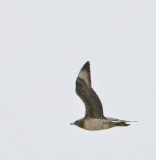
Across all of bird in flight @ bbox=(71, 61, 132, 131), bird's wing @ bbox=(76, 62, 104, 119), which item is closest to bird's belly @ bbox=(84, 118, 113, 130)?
bird in flight @ bbox=(71, 61, 132, 131)

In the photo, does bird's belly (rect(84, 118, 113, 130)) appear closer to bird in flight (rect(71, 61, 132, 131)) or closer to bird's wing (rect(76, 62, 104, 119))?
bird in flight (rect(71, 61, 132, 131))

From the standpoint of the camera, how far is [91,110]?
36.1 feet

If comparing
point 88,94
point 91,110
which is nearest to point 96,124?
point 91,110

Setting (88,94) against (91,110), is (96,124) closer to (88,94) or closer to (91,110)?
(91,110)

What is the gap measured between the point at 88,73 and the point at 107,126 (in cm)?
152

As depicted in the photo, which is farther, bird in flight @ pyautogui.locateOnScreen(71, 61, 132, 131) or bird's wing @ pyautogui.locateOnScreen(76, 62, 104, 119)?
bird's wing @ pyautogui.locateOnScreen(76, 62, 104, 119)

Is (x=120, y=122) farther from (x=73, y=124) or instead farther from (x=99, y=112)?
(x=73, y=124)

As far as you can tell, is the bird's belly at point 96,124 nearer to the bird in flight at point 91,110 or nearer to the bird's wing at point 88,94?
the bird in flight at point 91,110

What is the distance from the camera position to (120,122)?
34.6 feet

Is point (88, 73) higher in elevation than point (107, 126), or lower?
higher

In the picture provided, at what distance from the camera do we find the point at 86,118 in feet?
36.8

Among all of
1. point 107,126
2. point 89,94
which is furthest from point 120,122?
point 89,94

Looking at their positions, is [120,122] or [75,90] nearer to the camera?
[120,122]

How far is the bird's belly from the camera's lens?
1068 cm
